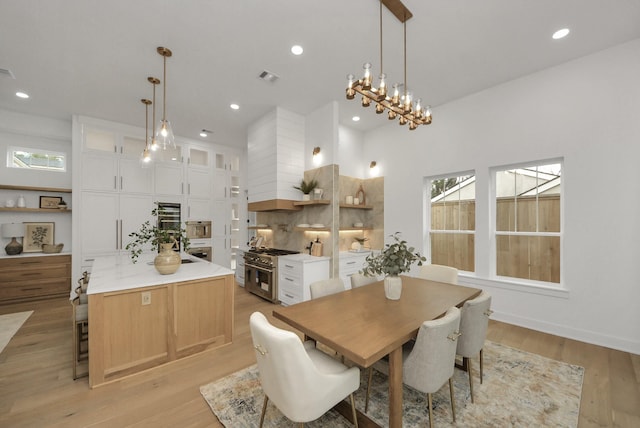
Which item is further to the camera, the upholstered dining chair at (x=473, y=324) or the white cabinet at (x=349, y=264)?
the white cabinet at (x=349, y=264)

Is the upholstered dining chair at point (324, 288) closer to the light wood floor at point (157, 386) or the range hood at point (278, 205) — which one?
the light wood floor at point (157, 386)

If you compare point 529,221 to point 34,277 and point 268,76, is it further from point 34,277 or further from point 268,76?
point 34,277

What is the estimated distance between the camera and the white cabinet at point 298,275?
3.73 metres

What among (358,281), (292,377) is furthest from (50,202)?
(292,377)

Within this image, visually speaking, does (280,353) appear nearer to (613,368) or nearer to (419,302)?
(419,302)

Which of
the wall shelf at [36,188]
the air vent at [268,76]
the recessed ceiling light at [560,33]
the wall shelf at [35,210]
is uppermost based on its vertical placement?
the recessed ceiling light at [560,33]

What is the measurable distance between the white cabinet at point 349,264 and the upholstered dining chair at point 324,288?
182cm

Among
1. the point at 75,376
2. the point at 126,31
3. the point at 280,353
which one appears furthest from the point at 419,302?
the point at 126,31

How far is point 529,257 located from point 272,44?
164 inches

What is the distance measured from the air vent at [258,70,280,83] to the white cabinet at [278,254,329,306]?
8.36 ft

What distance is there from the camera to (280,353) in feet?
3.98

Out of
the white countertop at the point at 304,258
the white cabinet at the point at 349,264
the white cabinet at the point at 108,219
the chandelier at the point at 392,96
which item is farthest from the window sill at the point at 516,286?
the white cabinet at the point at 108,219

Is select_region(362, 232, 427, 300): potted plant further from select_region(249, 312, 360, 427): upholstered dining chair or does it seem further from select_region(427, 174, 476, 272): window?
select_region(427, 174, 476, 272): window

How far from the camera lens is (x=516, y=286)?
329cm
